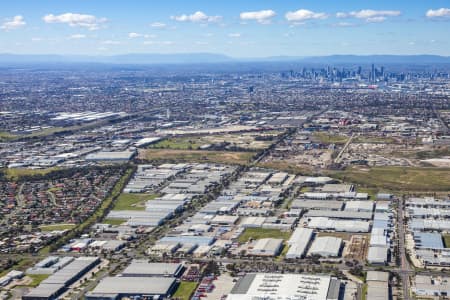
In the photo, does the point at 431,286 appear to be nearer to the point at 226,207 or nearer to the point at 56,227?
the point at 226,207

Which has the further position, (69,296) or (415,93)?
(415,93)

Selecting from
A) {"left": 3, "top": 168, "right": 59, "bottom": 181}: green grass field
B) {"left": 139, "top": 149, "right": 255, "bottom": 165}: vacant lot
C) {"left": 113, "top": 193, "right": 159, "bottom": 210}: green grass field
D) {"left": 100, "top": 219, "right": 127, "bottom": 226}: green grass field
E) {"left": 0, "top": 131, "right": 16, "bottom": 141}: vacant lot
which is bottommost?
{"left": 100, "top": 219, "right": 127, "bottom": 226}: green grass field

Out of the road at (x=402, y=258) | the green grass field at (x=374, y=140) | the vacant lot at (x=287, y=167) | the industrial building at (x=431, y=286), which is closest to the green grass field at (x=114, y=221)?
the road at (x=402, y=258)

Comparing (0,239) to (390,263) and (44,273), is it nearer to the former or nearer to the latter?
(44,273)

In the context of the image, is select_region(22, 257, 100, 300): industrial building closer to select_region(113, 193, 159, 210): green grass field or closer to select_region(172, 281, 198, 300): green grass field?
select_region(172, 281, 198, 300): green grass field

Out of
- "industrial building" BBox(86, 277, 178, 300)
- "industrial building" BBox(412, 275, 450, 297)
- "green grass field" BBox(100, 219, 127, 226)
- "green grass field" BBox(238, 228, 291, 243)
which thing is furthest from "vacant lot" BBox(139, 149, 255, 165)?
"industrial building" BBox(412, 275, 450, 297)

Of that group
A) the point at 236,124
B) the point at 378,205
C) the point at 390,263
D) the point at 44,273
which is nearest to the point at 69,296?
the point at 44,273

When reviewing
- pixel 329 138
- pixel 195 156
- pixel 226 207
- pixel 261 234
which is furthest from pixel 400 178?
pixel 329 138
